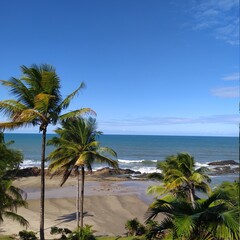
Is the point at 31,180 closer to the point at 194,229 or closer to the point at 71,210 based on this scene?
the point at 71,210

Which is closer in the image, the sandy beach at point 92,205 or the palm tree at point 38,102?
the palm tree at point 38,102

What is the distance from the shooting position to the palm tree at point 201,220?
7.08 m

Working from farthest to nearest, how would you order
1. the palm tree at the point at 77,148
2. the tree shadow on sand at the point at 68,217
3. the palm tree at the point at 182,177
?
the tree shadow on sand at the point at 68,217, the palm tree at the point at 182,177, the palm tree at the point at 77,148

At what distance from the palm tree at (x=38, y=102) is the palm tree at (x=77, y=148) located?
3700 mm

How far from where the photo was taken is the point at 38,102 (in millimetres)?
15891

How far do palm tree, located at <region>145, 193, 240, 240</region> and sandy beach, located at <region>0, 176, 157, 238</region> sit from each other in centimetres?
1631

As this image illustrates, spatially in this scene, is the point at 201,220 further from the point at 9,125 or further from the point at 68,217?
the point at 68,217

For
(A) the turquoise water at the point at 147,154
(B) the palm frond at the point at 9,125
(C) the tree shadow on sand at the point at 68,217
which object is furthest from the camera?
(A) the turquoise water at the point at 147,154

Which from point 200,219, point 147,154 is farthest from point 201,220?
point 147,154

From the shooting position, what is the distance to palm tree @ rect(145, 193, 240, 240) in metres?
7.08

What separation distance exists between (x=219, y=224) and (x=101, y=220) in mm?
21577

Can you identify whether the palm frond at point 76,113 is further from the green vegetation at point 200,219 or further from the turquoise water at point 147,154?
the turquoise water at point 147,154

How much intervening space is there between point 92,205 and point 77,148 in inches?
547

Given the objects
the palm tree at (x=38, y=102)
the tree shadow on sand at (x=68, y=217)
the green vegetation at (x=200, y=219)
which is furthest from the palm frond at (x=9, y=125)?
the tree shadow on sand at (x=68, y=217)
